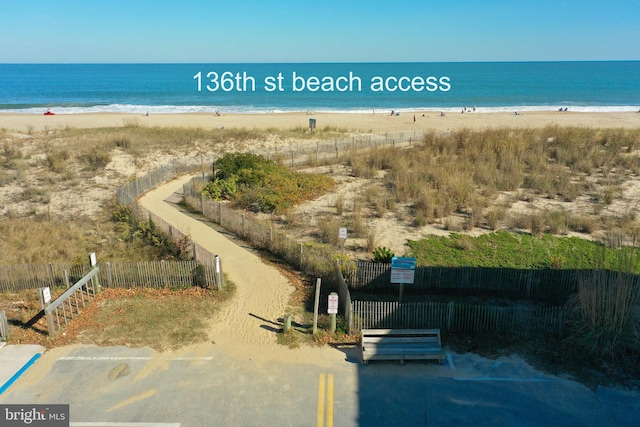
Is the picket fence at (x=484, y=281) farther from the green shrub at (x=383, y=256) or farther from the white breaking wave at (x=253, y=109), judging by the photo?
the white breaking wave at (x=253, y=109)

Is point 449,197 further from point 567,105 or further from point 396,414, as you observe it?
point 567,105

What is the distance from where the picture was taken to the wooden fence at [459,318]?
12.5m

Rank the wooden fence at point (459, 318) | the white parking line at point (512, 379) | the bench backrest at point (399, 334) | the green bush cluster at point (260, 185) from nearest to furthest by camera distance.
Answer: the white parking line at point (512, 379) → the bench backrest at point (399, 334) → the wooden fence at point (459, 318) → the green bush cluster at point (260, 185)

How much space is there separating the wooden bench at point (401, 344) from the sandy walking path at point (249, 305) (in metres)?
0.84

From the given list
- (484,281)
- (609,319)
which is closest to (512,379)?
(609,319)

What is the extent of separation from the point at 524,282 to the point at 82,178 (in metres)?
23.9

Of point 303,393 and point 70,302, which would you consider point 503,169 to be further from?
point 70,302

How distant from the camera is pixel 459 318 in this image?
12.7 metres

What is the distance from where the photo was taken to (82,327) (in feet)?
43.1

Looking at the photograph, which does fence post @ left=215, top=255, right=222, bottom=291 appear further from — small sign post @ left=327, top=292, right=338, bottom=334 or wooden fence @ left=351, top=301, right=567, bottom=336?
wooden fence @ left=351, top=301, right=567, bottom=336

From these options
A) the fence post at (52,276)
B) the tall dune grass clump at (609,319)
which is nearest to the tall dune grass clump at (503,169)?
the tall dune grass clump at (609,319)

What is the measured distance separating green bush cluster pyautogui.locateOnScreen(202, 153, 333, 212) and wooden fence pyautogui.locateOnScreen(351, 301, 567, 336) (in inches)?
390

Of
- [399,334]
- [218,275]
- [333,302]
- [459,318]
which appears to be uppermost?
[333,302]

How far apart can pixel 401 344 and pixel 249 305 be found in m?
4.67
